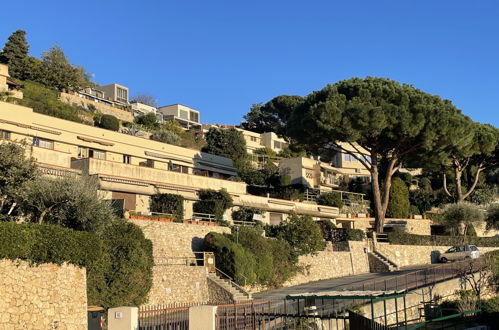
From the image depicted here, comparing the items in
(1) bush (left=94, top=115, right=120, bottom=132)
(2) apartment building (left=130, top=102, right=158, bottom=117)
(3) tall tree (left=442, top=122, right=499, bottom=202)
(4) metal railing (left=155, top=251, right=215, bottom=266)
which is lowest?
(4) metal railing (left=155, top=251, right=215, bottom=266)

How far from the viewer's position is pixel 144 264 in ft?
95.8

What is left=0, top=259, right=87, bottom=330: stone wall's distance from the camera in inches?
821

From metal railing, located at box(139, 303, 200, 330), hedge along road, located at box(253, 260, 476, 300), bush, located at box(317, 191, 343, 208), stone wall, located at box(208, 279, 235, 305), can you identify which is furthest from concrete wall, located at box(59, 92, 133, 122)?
metal railing, located at box(139, 303, 200, 330)

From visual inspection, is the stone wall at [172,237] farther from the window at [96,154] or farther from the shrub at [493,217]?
the shrub at [493,217]

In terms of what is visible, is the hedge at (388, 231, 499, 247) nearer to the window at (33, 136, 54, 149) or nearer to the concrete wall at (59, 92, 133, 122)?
the window at (33, 136, 54, 149)

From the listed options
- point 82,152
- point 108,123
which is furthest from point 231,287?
point 108,123

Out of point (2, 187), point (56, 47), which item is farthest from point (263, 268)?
point (56, 47)

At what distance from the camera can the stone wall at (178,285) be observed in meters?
30.4

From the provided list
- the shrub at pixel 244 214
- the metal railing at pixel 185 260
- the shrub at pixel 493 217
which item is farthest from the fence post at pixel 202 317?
the shrub at pixel 493 217

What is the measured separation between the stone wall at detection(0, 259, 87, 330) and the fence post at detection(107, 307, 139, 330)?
173 inches

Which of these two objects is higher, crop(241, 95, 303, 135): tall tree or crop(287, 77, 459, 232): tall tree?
crop(241, 95, 303, 135): tall tree

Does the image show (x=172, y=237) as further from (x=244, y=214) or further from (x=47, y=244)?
(x=244, y=214)

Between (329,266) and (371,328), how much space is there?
84.0ft

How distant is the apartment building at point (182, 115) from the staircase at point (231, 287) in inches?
2957
